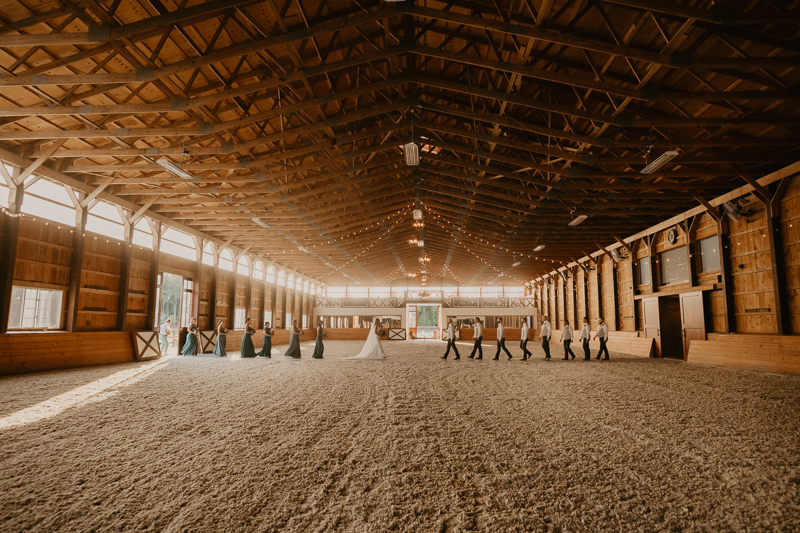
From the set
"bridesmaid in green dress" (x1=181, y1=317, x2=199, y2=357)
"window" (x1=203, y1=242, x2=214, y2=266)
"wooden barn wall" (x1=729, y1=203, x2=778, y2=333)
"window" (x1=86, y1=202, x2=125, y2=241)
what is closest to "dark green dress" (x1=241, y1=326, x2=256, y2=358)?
"bridesmaid in green dress" (x1=181, y1=317, x2=199, y2=357)

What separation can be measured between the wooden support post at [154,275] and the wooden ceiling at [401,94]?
797mm

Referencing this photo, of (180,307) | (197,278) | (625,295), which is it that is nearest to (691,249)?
(625,295)

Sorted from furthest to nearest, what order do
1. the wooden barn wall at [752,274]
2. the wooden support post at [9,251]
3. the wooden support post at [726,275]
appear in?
1. the wooden support post at [726,275]
2. the wooden barn wall at [752,274]
3. the wooden support post at [9,251]

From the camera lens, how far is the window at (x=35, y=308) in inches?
385

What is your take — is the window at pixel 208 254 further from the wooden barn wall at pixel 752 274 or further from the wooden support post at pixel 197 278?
the wooden barn wall at pixel 752 274

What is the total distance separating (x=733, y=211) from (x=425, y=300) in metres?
24.8

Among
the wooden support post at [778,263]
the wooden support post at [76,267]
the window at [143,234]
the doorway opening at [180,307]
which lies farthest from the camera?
the doorway opening at [180,307]

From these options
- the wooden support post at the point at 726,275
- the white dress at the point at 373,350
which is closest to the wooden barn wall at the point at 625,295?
the wooden support post at the point at 726,275

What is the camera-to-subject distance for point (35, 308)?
10297 millimetres

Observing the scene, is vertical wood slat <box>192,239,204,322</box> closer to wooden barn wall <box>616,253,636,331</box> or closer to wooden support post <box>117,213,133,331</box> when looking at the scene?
wooden support post <box>117,213,133,331</box>

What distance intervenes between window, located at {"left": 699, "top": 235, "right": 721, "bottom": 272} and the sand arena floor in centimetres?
616

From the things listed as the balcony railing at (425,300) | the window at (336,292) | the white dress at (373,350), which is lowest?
the white dress at (373,350)

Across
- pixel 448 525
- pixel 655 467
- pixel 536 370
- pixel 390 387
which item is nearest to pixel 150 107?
pixel 390 387

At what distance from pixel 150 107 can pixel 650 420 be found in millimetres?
10018
